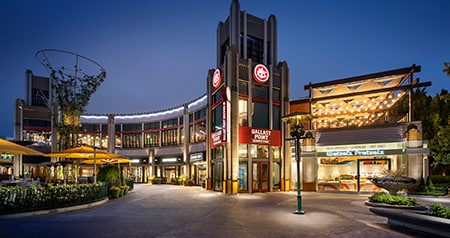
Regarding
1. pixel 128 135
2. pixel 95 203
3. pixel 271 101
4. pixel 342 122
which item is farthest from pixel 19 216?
pixel 128 135

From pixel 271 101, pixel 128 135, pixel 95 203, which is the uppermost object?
pixel 271 101

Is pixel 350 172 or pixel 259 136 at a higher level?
pixel 259 136

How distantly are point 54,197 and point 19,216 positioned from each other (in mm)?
1688

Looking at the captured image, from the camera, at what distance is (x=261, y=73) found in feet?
94.2

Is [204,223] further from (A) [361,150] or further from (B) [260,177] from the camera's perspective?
(A) [361,150]

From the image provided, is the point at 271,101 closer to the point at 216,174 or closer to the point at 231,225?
the point at 216,174

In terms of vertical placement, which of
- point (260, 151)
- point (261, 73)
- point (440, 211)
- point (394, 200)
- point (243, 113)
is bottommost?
point (394, 200)

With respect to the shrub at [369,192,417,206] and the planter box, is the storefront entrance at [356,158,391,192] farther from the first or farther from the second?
the planter box

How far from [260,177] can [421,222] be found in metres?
17.6

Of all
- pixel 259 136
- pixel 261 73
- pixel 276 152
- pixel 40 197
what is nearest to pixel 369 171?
pixel 276 152

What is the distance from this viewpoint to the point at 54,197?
15.4 metres

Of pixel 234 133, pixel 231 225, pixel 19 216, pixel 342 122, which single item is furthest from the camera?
pixel 342 122

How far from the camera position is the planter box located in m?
9.65

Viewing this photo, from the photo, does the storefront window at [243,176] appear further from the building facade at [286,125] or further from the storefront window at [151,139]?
the storefront window at [151,139]
